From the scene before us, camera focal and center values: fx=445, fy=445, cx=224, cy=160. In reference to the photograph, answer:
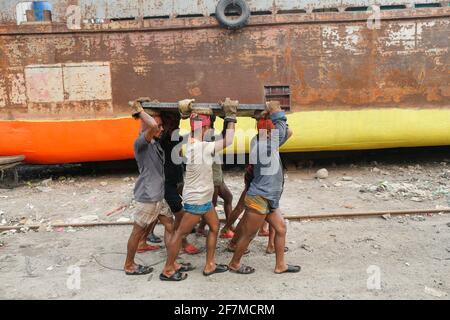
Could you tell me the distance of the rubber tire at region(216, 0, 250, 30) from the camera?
325 inches

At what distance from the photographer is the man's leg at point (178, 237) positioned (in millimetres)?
4031

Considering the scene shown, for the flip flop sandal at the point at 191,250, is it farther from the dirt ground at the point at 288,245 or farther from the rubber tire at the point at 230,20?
the rubber tire at the point at 230,20

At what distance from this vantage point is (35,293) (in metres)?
3.95

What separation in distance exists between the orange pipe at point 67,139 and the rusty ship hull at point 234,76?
0.02 meters

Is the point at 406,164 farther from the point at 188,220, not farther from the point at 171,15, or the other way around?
the point at 188,220

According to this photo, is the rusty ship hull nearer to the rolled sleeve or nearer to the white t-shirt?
Result: the rolled sleeve

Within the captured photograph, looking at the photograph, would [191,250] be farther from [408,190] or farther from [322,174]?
[322,174]

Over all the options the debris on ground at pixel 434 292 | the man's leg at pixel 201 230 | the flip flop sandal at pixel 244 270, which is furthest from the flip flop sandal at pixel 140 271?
the debris on ground at pixel 434 292

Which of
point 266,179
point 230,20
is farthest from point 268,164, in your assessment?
point 230,20

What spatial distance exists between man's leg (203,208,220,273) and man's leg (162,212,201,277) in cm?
11

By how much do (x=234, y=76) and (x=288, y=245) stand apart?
4.39 metres

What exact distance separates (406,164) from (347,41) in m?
2.80

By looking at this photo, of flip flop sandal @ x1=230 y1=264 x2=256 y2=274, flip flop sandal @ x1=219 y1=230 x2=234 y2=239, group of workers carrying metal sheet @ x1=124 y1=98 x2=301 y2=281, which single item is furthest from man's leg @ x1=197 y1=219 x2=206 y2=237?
flip flop sandal @ x1=230 y1=264 x2=256 y2=274

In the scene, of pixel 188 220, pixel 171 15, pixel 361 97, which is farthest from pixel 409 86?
pixel 188 220
